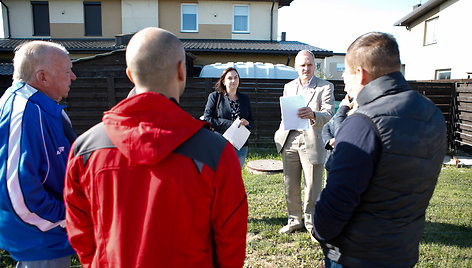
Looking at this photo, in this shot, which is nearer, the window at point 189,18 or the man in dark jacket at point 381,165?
the man in dark jacket at point 381,165

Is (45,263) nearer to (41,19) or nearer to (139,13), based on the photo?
(139,13)

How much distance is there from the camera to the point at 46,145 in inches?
69.4

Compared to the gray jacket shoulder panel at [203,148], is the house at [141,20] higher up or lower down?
higher up

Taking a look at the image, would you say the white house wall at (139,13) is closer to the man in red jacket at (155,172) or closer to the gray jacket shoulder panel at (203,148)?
the man in red jacket at (155,172)

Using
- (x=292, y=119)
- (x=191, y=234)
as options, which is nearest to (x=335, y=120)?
(x=292, y=119)

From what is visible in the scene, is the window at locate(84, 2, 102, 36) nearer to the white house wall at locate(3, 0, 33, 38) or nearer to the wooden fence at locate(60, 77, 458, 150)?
the white house wall at locate(3, 0, 33, 38)

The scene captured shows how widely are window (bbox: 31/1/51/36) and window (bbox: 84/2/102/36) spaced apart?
2.36m

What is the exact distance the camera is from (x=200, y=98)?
29.5 ft

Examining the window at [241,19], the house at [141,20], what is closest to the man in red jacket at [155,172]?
the house at [141,20]

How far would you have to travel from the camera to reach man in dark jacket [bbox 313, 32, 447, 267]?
147cm

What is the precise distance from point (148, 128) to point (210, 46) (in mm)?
14146

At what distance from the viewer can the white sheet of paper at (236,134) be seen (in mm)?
3920

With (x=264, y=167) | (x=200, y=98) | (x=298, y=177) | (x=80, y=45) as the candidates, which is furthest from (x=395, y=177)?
(x=80, y=45)

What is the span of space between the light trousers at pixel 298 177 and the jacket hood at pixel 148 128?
273cm
